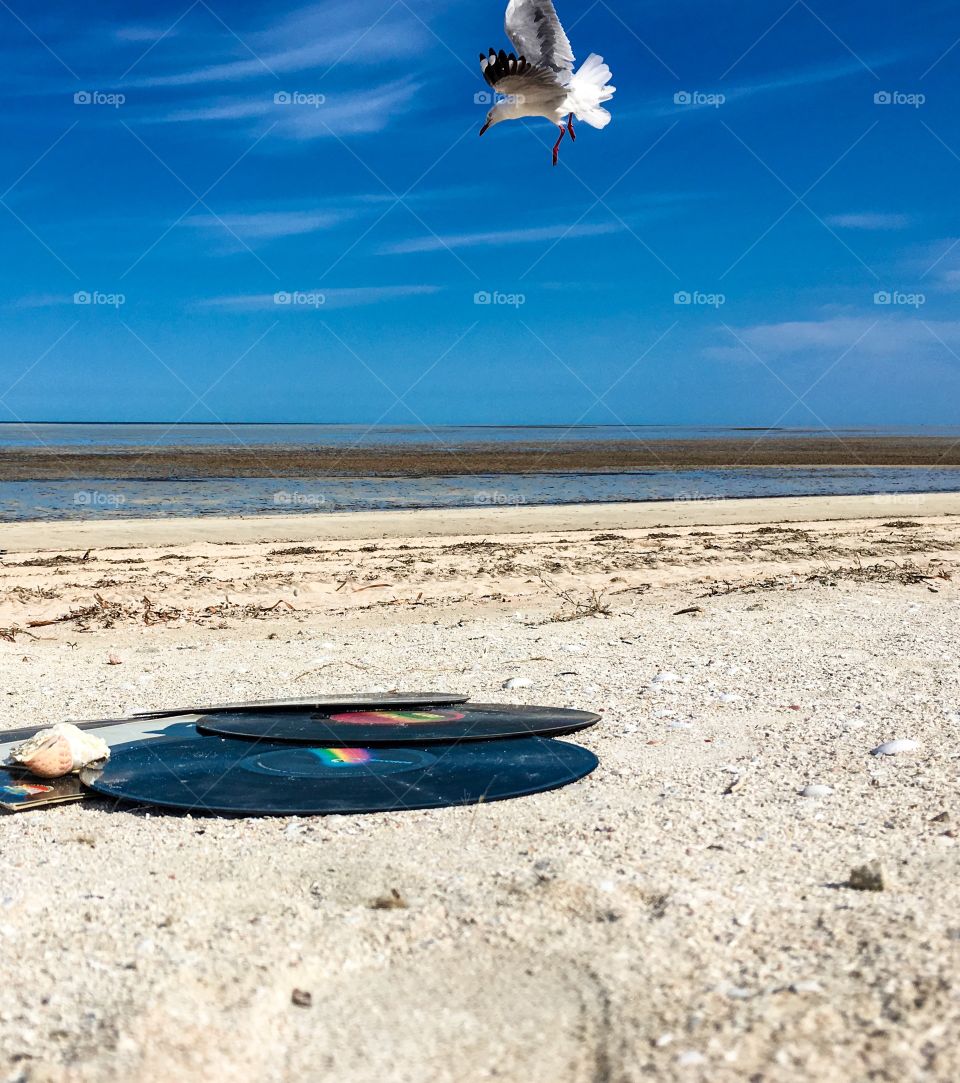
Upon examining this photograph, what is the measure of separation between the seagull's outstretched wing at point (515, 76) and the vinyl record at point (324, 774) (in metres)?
2.91

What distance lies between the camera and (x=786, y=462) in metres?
37.6

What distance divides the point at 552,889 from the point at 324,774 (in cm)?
151

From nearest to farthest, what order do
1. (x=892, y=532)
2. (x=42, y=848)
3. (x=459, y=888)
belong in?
(x=459, y=888)
(x=42, y=848)
(x=892, y=532)

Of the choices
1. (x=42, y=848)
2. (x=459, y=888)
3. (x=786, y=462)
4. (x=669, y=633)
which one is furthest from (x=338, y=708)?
(x=786, y=462)

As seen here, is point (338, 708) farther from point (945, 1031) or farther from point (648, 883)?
point (945, 1031)

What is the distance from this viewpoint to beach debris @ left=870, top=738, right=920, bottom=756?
4474mm

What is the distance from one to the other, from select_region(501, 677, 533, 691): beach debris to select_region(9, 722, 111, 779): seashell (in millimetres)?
2285

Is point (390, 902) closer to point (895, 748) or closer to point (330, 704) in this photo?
point (330, 704)

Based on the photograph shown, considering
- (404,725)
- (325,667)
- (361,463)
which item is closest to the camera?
(404,725)

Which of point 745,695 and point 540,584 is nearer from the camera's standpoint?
point 745,695

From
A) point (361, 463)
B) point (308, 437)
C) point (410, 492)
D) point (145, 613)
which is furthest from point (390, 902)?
point (308, 437)

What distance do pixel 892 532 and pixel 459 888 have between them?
12.6 metres

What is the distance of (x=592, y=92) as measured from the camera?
200 inches

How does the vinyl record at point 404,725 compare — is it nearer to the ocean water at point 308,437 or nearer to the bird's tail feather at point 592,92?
the bird's tail feather at point 592,92
